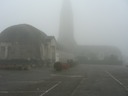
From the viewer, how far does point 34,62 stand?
196 ft

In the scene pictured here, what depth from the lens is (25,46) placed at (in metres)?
68.0

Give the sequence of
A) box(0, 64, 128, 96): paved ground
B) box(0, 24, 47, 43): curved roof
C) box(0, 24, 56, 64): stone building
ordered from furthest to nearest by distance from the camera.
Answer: box(0, 24, 47, 43): curved roof
box(0, 24, 56, 64): stone building
box(0, 64, 128, 96): paved ground

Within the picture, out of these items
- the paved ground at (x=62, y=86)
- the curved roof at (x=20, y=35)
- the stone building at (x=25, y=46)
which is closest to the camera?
the paved ground at (x=62, y=86)

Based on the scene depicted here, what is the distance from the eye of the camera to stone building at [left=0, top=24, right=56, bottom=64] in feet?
220

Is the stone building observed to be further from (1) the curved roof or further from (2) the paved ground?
(2) the paved ground

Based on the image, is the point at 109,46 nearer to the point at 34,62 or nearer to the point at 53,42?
the point at 53,42

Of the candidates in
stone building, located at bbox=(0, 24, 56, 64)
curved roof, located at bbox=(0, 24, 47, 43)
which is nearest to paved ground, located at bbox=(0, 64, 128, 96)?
stone building, located at bbox=(0, 24, 56, 64)

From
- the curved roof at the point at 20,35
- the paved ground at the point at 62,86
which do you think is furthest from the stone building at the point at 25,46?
the paved ground at the point at 62,86

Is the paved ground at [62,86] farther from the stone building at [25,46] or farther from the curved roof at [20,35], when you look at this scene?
the curved roof at [20,35]

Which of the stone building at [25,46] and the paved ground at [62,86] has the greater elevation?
the stone building at [25,46]

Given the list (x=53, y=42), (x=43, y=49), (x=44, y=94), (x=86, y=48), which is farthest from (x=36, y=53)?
(x=86, y=48)

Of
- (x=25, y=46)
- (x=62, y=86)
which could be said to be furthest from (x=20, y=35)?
(x=62, y=86)

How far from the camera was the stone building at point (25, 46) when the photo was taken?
67188 mm

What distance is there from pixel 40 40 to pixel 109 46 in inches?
3891
